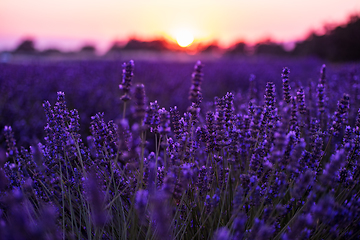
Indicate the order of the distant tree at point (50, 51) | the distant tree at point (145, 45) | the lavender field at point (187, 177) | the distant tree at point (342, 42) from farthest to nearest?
the distant tree at point (145, 45) → the distant tree at point (50, 51) → the distant tree at point (342, 42) → the lavender field at point (187, 177)

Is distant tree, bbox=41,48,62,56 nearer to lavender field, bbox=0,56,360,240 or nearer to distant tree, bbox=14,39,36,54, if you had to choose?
distant tree, bbox=14,39,36,54

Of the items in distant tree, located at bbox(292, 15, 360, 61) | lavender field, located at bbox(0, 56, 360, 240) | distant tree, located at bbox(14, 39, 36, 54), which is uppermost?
distant tree, located at bbox(14, 39, 36, 54)

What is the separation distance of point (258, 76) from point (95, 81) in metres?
4.75

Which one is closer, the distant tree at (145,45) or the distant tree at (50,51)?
the distant tree at (50,51)

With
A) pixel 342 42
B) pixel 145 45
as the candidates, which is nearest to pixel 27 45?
pixel 145 45

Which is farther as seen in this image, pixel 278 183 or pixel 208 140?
pixel 208 140

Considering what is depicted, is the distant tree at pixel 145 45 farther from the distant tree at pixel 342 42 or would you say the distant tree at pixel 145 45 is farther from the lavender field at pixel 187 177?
the lavender field at pixel 187 177

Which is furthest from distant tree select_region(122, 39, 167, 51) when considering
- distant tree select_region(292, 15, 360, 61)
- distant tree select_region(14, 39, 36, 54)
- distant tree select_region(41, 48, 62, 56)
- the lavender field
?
the lavender field

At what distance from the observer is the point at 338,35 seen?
18141mm

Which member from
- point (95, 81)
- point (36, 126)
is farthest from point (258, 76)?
point (36, 126)

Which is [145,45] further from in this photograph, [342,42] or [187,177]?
[187,177]

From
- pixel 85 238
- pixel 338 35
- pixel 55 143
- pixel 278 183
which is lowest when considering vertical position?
pixel 85 238

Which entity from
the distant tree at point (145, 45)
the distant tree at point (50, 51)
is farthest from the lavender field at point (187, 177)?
the distant tree at point (145, 45)

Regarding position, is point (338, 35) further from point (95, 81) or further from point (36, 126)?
point (36, 126)
